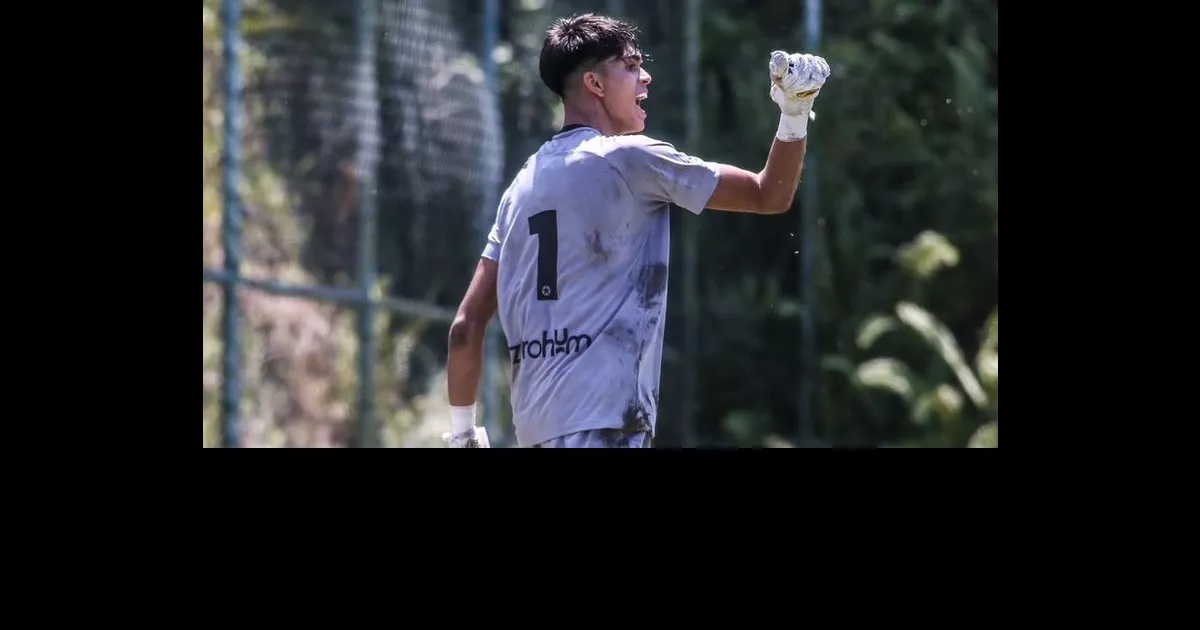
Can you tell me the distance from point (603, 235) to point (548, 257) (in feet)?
0.61

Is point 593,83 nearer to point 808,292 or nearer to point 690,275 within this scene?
point 808,292

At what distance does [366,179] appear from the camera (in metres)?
12.2

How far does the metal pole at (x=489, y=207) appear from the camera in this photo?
12.7 meters

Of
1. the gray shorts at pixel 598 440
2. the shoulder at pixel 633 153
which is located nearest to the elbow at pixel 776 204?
the shoulder at pixel 633 153

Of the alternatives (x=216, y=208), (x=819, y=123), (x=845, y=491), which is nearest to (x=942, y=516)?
(x=845, y=491)

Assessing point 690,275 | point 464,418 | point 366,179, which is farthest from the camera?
point 690,275

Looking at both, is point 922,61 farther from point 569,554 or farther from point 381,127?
point 569,554

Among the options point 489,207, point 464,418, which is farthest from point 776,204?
point 489,207

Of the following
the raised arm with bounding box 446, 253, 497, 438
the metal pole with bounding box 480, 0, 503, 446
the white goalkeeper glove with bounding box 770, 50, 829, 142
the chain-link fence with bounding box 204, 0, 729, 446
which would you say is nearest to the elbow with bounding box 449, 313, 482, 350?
the raised arm with bounding box 446, 253, 497, 438

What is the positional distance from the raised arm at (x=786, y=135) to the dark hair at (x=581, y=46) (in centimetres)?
55

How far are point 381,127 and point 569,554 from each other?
27.1 feet

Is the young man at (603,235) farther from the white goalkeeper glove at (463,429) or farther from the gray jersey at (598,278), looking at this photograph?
the white goalkeeper glove at (463,429)

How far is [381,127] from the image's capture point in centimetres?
1252

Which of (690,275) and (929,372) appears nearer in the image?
(929,372)
